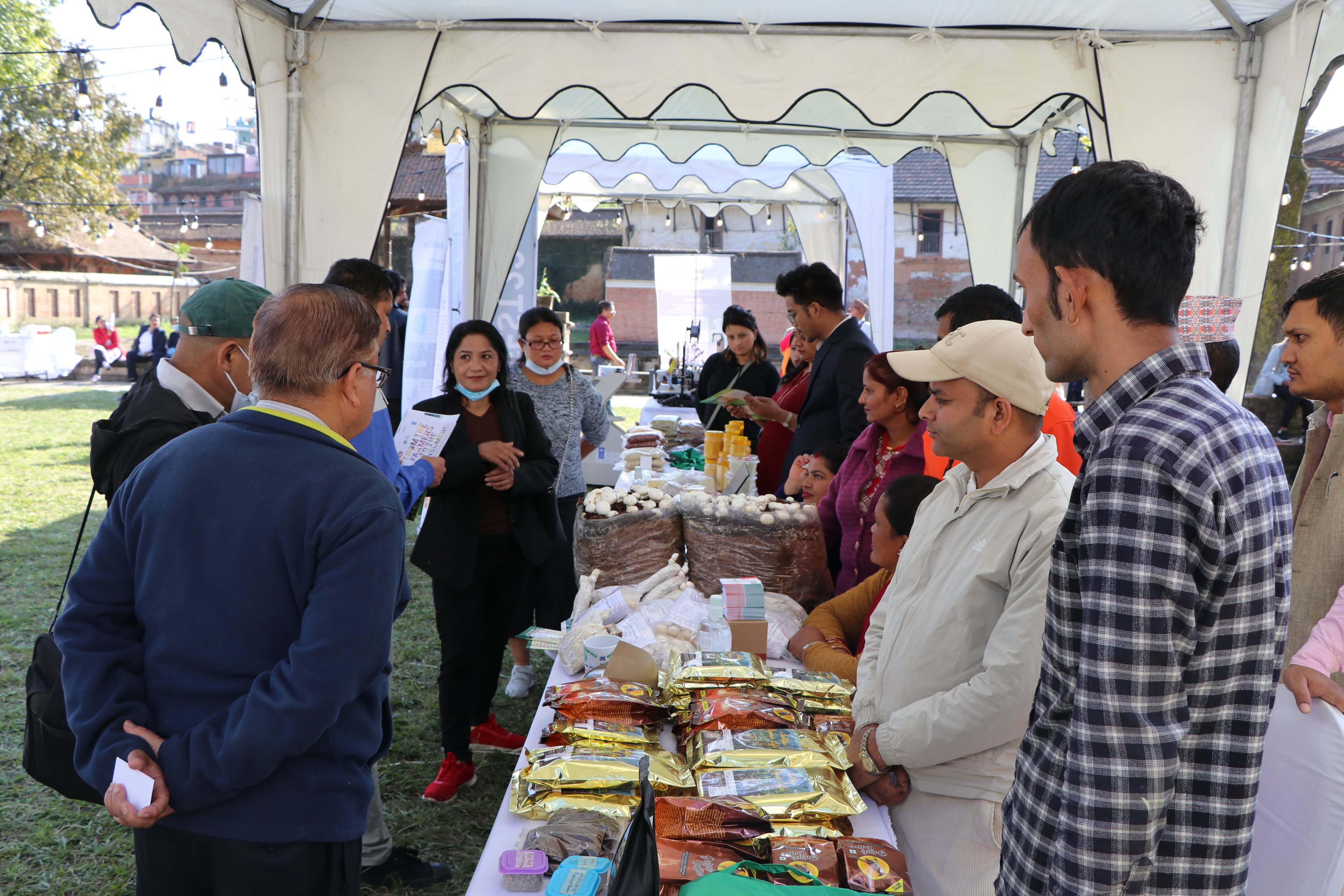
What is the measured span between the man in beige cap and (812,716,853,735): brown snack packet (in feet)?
0.29

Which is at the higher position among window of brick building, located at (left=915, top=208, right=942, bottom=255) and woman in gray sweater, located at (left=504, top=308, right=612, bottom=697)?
window of brick building, located at (left=915, top=208, right=942, bottom=255)

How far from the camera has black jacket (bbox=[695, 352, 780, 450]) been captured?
20.5 feet

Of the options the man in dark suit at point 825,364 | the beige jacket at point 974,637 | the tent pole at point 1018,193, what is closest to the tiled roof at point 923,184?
the tent pole at point 1018,193

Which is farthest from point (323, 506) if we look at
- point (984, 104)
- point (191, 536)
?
point (984, 104)

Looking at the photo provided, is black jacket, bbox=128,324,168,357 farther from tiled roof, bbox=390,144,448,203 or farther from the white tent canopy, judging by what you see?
the white tent canopy

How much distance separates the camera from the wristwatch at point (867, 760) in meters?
1.73

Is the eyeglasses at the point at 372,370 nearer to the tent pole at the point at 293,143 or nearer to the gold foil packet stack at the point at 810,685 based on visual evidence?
the gold foil packet stack at the point at 810,685

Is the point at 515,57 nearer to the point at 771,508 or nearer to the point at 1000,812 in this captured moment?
the point at 771,508

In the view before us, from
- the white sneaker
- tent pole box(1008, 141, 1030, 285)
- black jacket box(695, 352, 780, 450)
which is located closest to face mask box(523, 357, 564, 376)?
the white sneaker

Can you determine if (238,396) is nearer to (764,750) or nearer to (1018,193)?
(764,750)

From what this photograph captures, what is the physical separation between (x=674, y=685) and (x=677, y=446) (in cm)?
380

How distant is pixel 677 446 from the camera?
572cm

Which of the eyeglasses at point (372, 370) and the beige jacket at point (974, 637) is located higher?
the eyeglasses at point (372, 370)

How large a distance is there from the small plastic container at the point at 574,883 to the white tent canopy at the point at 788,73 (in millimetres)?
3497
